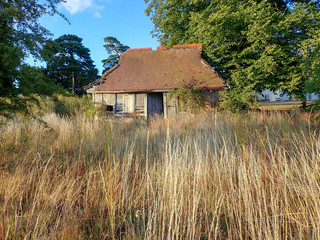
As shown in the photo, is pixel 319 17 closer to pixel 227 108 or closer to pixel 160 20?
pixel 227 108

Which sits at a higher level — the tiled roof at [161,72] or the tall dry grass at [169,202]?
the tiled roof at [161,72]

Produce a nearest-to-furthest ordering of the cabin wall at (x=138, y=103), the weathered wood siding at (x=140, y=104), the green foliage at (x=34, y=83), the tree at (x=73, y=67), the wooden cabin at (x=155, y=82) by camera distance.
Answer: the green foliage at (x=34, y=83) → the wooden cabin at (x=155, y=82) → the cabin wall at (x=138, y=103) → the weathered wood siding at (x=140, y=104) → the tree at (x=73, y=67)

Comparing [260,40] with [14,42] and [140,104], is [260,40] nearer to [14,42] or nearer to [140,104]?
[140,104]

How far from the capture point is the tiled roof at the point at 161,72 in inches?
415

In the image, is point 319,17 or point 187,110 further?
point 187,110

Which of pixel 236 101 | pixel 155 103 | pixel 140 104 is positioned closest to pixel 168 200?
pixel 236 101

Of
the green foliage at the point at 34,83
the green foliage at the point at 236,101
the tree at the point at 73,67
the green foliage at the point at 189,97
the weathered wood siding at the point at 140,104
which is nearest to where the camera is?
the green foliage at the point at 34,83

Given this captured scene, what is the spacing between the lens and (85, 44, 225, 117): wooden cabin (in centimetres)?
1048

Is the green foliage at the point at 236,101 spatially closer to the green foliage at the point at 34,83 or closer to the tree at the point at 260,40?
the tree at the point at 260,40

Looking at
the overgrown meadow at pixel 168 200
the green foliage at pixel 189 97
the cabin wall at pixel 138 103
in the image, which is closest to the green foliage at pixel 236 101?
the green foliage at pixel 189 97

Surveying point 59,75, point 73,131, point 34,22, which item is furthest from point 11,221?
point 59,75

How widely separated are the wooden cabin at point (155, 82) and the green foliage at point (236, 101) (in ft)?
2.58

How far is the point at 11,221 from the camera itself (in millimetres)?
1588

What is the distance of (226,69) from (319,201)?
38.7 feet
